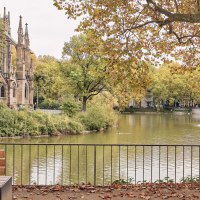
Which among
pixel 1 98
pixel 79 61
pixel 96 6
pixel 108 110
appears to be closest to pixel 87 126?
pixel 108 110

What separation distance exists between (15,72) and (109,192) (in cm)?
5018

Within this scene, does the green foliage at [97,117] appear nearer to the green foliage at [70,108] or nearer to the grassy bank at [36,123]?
the grassy bank at [36,123]

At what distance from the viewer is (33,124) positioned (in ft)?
122

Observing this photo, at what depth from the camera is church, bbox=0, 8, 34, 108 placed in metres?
53.8

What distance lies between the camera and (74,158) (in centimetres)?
2289

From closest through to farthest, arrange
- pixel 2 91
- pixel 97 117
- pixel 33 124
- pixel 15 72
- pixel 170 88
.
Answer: pixel 33 124, pixel 97 117, pixel 2 91, pixel 15 72, pixel 170 88

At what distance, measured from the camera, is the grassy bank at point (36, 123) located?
36062 millimetres

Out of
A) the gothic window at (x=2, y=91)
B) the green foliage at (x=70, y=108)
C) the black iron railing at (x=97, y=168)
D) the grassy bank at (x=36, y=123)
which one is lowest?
the black iron railing at (x=97, y=168)

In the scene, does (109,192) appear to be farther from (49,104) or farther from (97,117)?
(49,104)

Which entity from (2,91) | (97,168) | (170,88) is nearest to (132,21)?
(97,168)

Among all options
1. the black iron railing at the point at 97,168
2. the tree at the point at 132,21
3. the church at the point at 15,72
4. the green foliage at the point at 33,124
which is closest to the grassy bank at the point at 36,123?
the green foliage at the point at 33,124

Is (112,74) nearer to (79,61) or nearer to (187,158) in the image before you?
(187,158)

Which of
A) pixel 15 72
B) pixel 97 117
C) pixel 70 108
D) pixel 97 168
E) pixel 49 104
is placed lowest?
pixel 97 168

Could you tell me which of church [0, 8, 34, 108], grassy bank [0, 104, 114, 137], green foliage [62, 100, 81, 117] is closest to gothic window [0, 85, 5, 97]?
church [0, 8, 34, 108]
